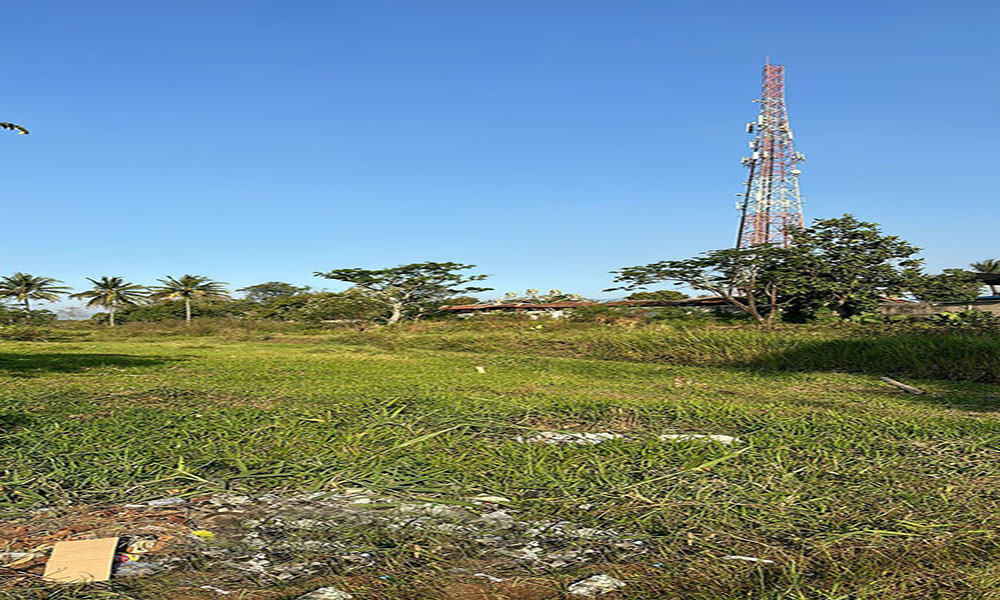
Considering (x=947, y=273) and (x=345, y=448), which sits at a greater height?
(x=947, y=273)

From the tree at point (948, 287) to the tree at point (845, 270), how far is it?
0.28 metres

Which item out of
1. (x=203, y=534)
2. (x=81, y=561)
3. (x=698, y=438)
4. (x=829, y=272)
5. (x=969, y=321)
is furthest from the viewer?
(x=829, y=272)

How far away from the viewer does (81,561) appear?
5.83 ft

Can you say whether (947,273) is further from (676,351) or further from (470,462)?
(470,462)

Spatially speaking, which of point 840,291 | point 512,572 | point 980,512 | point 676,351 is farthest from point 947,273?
point 512,572

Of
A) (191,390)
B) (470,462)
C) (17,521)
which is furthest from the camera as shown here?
(191,390)

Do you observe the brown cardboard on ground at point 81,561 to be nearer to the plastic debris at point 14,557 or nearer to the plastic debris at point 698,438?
the plastic debris at point 14,557

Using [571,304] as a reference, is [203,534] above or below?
below

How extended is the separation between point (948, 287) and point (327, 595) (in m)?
17.4

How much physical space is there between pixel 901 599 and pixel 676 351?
808 centimetres

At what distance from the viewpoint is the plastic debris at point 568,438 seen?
134 inches

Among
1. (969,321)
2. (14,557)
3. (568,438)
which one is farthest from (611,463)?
(969,321)

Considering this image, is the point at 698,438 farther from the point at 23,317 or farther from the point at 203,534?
the point at 23,317

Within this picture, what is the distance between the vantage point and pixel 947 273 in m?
15.6
